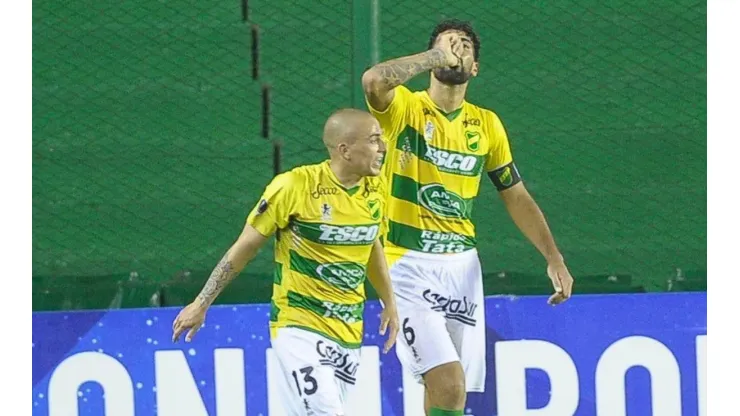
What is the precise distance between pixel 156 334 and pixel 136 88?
1.08 m

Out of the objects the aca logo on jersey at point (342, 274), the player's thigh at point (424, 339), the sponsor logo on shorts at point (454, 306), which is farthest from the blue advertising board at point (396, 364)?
the aca logo on jersey at point (342, 274)

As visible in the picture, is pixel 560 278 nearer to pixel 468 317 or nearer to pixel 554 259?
pixel 554 259

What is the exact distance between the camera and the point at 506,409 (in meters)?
5.36

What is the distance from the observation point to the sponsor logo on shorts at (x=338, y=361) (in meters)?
4.23

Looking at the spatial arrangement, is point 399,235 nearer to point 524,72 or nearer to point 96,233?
point 524,72

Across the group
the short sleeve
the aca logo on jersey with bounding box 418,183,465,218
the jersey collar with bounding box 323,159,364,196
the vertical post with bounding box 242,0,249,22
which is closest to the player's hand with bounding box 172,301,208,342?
the jersey collar with bounding box 323,159,364,196

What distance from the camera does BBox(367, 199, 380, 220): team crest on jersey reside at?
4.38 m

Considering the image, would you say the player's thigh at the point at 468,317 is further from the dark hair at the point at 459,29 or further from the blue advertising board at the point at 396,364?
the dark hair at the point at 459,29

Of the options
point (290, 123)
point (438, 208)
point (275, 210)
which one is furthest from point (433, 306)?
point (290, 123)

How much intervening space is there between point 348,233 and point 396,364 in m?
1.16

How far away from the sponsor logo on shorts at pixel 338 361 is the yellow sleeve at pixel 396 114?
2.79ft

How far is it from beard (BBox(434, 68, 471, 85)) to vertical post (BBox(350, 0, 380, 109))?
556mm

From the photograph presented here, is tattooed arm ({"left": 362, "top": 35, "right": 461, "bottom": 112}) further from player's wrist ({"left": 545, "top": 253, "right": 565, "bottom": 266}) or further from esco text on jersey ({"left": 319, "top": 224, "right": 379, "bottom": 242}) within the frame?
player's wrist ({"left": 545, "top": 253, "right": 565, "bottom": 266})

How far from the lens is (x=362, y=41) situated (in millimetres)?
5328
